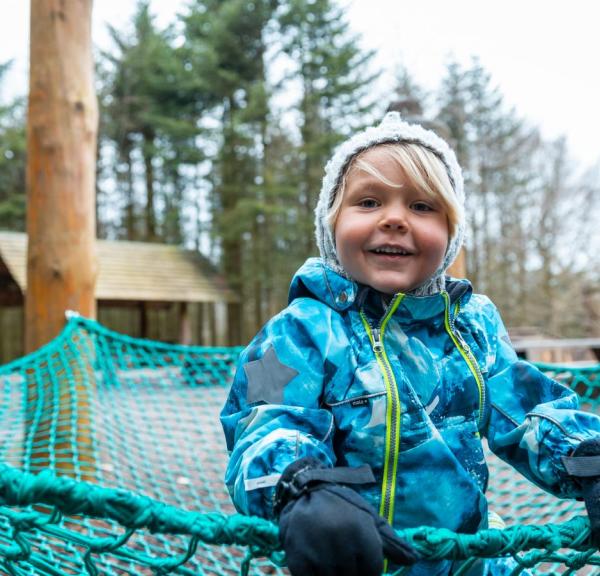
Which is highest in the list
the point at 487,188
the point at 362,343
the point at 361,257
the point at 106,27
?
the point at 106,27

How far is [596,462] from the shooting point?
793 millimetres

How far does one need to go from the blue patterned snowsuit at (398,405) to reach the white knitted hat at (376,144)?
0.13ft

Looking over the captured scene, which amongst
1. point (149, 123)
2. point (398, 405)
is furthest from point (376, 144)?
point (149, 123)

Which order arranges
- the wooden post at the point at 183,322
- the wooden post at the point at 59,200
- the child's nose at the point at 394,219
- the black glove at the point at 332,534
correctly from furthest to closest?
the wooden post at the point at 183,322 → the wooden post at the point at 59,200 → the child's nose at the point at 394,219 → the black glove at the point at 332,534

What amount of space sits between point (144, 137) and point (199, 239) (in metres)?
2.61

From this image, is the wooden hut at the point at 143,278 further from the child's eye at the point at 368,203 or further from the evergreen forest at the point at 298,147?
the child's eye at the point at 368,203

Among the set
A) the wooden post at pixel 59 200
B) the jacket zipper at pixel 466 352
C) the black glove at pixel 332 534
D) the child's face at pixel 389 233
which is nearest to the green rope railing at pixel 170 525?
the black glove at pixel 332 534

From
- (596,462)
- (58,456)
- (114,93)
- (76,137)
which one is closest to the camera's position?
(596,462)

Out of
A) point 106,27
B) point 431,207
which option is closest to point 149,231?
point 106,27

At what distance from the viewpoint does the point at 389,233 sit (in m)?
0.95

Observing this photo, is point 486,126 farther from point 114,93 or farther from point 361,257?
point 361,257

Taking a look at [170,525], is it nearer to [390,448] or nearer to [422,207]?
[390,448]

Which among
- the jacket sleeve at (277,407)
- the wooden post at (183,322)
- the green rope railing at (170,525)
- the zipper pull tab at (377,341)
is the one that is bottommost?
the wooden post at (183,322)

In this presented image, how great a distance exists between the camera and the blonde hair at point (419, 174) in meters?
0.97
